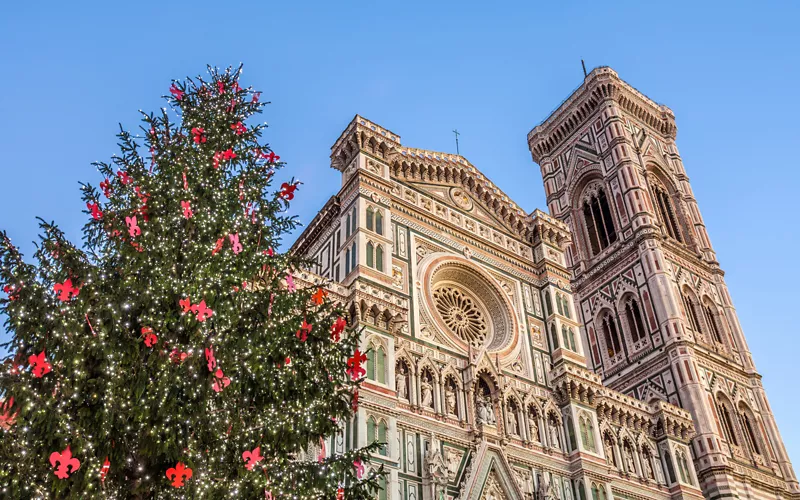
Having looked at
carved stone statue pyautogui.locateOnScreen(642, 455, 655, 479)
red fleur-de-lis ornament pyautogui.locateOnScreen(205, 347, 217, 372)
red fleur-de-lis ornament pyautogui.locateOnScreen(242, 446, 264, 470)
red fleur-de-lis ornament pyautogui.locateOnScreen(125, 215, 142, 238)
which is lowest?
red fleur-de-lis ornament pyautogui.locateOnScreen(242, 446, 264, 470)

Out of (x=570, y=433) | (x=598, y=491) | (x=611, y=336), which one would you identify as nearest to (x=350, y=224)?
(x=570, y=433)

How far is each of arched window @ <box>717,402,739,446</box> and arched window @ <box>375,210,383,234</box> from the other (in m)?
15.6

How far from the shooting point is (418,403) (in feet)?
57.3

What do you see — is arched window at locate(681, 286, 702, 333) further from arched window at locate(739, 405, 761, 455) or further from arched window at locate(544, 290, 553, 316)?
arched window at locate(544, 290, 553, 316)

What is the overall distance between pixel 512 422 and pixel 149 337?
1181cm

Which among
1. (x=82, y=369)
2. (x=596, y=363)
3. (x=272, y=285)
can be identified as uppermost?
(x=596, y=363)

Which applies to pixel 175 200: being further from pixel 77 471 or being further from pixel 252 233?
pixel 77 471

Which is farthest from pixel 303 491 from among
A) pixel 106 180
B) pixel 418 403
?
pixel 418 403

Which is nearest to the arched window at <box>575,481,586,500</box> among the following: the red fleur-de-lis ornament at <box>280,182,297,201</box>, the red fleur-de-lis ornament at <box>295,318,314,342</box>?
the red fleur-de-lis ornament at <box>295,318,314,342</box>

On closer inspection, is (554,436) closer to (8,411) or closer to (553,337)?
(553,337)

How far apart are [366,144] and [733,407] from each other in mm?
17794

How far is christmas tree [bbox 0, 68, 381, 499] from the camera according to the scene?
8.87 meters

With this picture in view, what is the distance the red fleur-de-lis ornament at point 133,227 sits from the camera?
10445 mm

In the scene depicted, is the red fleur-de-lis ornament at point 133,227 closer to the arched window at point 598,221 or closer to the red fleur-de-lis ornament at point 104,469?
the red fleur-de-lis ornament at point 104,469
